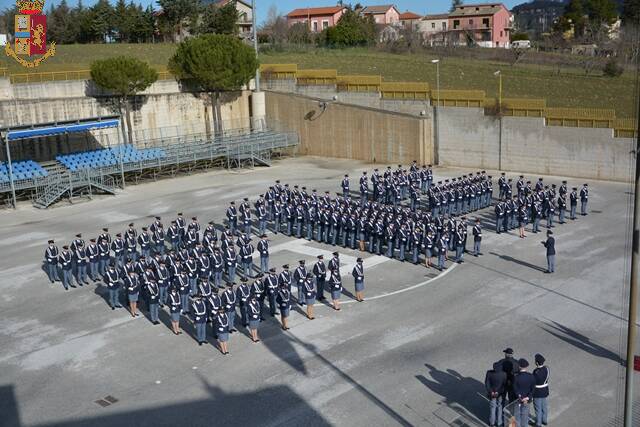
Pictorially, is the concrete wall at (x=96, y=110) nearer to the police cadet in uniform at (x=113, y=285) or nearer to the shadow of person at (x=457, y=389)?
the police cadet in uniform at (x=113, y=285)

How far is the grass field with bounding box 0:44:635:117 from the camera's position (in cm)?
4072

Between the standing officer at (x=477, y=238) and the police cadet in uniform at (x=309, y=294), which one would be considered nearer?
the police cadet in uniform at (x=309, y=294)

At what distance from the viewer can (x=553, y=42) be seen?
63969 mm

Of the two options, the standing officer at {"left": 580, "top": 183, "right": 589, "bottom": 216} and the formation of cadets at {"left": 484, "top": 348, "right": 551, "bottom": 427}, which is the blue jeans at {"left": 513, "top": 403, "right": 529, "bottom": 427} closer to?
the formation of cadets at {"left": 484, "top": 348, "right": 551, "bottom": 427}

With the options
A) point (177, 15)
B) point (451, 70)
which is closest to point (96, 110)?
point (451, 70)

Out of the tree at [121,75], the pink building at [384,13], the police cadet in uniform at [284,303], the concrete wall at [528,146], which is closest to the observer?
the police cadet in uniform at [284,303]

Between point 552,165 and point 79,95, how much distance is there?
24.1m

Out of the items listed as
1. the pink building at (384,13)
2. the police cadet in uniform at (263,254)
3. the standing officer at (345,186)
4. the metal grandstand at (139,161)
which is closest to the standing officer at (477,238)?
the police cadet in uniform at (263,254)

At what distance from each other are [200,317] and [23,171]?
1899 cm

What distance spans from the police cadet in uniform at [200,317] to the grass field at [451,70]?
2712 centimetres

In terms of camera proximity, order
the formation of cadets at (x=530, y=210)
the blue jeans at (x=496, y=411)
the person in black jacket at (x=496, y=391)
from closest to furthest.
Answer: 1. the person in black jacket at (x=496, y=391)
2. the blue jeans at (x=496, y=411)
3. the formation of cadets at (x=530, y=210)

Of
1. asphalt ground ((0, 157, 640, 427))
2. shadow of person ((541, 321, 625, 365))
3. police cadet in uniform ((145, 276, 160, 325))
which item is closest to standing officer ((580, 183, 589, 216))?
asphalt ground ((0, 157, 640, 427))

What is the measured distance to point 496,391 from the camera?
11.1 meters

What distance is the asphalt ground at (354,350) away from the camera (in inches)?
477
